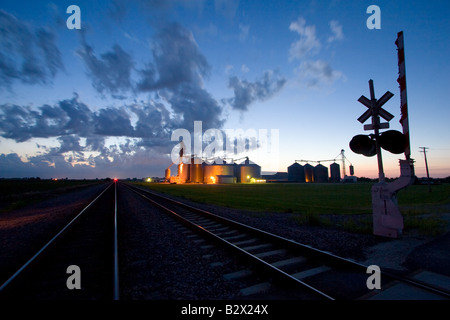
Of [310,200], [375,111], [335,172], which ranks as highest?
[375,111]

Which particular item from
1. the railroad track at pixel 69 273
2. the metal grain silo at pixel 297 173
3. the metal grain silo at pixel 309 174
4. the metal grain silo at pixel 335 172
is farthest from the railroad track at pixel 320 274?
the metal grain silo at pixel 335 172

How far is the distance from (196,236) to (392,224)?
20.2 feet

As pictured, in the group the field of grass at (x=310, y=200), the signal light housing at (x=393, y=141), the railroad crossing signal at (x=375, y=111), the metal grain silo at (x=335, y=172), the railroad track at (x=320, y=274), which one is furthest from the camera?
the metal grain silo at (x=335, y=172)

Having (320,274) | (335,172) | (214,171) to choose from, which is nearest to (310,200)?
(320,274)

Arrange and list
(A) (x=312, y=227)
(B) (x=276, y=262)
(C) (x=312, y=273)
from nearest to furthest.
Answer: (C) (x=312, y=273) → (B) (x=276, y=262) → (A) (x=312, y=227)

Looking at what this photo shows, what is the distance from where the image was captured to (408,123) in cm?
624

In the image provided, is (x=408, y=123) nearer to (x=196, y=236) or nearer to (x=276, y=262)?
(x=276, y=262)

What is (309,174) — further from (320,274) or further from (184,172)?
(320,274)

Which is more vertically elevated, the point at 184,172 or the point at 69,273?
the point at 184,172

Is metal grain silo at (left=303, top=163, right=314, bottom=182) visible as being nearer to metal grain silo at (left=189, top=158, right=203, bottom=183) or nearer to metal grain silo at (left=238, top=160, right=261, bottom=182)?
metal grain silo at (left=238, top=160, right=261, bottom=182)

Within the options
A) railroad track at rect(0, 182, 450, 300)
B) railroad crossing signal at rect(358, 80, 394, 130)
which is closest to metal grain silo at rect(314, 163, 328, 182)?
railroad crossing signal at rect(358, 80, 394, 130)

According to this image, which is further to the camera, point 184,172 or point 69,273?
point 184,172

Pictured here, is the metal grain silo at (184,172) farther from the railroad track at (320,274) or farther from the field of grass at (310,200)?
the railroad track at (320,274)
